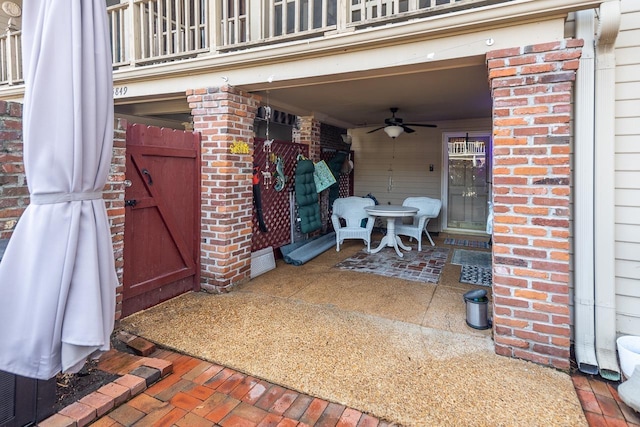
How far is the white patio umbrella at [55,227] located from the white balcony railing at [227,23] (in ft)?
7.83

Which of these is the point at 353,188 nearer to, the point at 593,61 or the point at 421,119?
the point at 421,119

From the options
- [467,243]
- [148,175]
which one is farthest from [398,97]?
[148,175]

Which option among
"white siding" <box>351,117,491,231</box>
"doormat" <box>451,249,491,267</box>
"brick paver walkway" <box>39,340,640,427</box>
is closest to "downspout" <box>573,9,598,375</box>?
"brick paver walkway" <box>39,340,640,427</box>

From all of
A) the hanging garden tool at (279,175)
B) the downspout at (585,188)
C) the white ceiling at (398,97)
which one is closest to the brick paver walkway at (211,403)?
the downspout at (585,188)

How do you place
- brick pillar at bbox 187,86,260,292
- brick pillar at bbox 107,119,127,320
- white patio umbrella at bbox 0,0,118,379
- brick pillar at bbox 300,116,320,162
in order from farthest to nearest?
1. brick pillar at bbox 300,116,320,162
2. brick pillar at bbox 187,86,260,292
3. brick pillar at bbox 107,119,127,320
4. white patio umbrella at bbox 0,0,118,379

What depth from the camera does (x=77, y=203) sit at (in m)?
1.43

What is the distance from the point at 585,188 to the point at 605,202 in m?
0.15

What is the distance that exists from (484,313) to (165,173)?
3230mm

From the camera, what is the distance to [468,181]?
738 cm

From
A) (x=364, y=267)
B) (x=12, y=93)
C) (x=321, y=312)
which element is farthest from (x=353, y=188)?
(x=12, y=93)

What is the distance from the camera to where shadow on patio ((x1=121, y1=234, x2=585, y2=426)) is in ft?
6.66

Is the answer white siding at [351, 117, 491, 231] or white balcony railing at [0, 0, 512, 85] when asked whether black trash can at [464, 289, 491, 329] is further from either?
white siding at [351, 117, 491, 231]

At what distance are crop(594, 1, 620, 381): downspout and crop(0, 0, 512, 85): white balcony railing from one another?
1065mm

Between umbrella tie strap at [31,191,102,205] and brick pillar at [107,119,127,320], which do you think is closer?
umbrella tie strap at [31,191,102,205]
